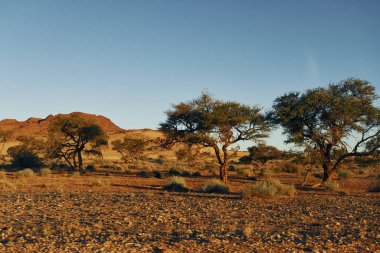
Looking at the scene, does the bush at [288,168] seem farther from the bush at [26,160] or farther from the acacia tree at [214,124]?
the bush at [26,160]

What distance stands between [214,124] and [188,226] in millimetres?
16180

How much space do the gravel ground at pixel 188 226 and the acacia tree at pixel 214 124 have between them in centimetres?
1115

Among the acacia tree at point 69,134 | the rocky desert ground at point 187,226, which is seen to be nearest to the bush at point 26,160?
the acacia tree at point 69,134

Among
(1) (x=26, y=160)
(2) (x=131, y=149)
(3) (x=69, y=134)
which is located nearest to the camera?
(3) (x=69, y=134)

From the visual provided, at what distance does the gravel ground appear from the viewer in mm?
7215

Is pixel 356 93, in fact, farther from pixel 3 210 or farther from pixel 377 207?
pixel 3 210

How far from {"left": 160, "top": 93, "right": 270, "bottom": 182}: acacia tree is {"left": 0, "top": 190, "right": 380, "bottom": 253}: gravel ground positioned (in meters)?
11.1

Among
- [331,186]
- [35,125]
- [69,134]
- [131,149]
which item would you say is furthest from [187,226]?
[35,125]

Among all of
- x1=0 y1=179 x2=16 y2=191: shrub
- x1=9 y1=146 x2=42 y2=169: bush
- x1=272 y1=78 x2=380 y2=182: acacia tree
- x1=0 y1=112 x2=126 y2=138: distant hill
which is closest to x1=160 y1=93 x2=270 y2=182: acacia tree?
x1=272 y1=78 x2=380 y2=182: acacia tree

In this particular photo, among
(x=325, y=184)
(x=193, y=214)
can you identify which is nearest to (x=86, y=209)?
(x=193, y=214)

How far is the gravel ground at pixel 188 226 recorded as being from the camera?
7215 mm

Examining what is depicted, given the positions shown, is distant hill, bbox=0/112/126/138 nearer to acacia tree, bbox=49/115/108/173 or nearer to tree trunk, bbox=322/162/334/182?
acacia tree, bbox=49/115/108/173

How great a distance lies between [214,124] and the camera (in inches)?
987

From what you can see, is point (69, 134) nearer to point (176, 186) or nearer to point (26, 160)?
point (26, 160)
